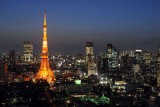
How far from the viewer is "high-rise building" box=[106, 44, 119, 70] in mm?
53031

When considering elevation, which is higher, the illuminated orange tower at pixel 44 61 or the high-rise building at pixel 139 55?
the high-rise building at pixel 139 55

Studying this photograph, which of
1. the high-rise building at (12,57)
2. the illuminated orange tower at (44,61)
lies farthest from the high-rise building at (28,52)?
the illuminated orange tower at (44,61)

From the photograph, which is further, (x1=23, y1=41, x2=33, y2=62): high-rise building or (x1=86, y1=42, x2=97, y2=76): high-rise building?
(x1=23, y1=41, x2=33, y2=62): high-rise building

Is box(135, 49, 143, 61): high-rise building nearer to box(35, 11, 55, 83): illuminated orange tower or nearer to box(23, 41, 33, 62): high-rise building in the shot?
box(23, 41, 33, 62): high-rise building

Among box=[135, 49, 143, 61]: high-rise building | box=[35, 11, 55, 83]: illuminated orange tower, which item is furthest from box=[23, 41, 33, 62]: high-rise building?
box=[35, 11, 55, 83]: illuminated orange tower

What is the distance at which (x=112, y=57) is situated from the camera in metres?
56.2

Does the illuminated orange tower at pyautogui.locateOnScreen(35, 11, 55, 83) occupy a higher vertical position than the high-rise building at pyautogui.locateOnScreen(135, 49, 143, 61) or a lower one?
lower

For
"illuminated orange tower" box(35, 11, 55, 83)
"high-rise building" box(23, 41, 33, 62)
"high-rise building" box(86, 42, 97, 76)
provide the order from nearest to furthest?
"illuminated orange tower" box(35, 11, 55, 83) < "high-rise building" box(86, 42, 97, 76) < "high-rise building" box(23, 41, 33, 62)

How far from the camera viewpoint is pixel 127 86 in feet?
115

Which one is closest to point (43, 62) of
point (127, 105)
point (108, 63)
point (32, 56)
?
point (127, 105)

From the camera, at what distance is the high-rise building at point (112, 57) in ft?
174

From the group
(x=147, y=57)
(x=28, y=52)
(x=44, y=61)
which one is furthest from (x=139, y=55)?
(x=44, y=61)

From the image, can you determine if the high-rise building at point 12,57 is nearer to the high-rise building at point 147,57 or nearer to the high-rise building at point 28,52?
the high-rise building at point 28,52

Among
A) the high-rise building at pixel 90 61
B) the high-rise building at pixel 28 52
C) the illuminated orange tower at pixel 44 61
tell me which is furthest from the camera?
the high-rise building at pixel 28 52
